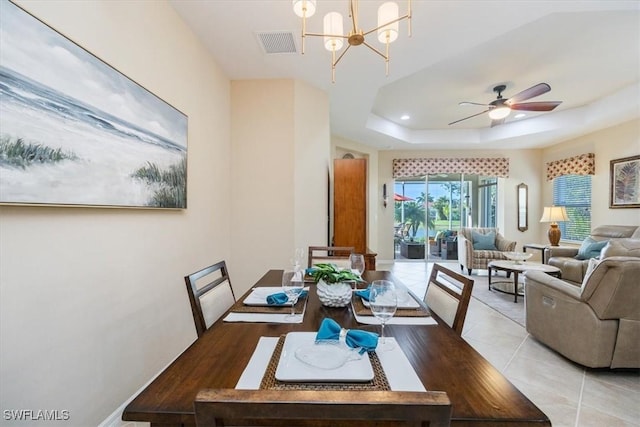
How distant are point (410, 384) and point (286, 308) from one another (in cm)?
72

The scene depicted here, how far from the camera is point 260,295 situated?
1.51m

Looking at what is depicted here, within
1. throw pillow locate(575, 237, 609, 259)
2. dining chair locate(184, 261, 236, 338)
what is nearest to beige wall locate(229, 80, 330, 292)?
dining chair locate(184, 261, 236, 338)

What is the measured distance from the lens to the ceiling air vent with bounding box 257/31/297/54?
2393 millimetres

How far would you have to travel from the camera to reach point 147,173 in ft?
5.79

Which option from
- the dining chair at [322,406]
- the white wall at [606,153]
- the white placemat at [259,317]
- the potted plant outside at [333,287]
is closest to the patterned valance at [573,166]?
the white wall at [606,153]

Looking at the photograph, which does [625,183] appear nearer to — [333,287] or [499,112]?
[499,112]

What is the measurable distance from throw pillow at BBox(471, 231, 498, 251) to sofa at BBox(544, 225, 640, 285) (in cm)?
86

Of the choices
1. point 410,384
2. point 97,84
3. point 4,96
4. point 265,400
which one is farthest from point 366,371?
point 97,84

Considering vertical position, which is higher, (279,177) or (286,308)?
(279,177)

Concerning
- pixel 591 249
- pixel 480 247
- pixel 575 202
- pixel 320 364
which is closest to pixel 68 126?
pixel 320 364

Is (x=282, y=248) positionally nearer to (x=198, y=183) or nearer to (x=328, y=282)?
(x=198, y=183)

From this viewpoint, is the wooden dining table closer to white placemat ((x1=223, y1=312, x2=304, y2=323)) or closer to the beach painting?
white placemat ((x1=223, y1=312, x2=304, y2=323))

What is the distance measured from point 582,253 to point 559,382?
330 cm

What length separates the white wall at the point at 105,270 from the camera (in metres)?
1.11
